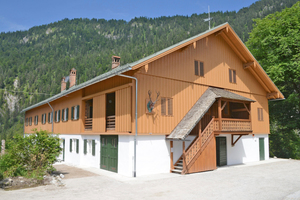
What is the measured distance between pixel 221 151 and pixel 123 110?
8.66 m

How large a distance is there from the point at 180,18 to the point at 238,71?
177m

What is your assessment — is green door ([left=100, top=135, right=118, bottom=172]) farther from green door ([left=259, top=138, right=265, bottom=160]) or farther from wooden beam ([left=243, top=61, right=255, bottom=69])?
green door ([left=259, top=138, right=265, bottom=160])

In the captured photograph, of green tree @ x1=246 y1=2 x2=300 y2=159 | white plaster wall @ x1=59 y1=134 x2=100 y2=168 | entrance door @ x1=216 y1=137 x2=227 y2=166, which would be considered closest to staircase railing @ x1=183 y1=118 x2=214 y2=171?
entrance door @ x1=216 y1=137 x2=227 y2=166

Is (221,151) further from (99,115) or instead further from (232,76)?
(99,115)

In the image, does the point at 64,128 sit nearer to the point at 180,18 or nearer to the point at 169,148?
the point at 169,148

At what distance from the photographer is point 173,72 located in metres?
16.5

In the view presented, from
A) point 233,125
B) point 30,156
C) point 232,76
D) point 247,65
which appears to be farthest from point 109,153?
point 247,65

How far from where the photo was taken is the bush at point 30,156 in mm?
13219

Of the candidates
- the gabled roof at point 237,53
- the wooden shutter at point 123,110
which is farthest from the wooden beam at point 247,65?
the wooden shutter at point 123,110

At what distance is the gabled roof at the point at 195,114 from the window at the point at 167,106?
1112 mm

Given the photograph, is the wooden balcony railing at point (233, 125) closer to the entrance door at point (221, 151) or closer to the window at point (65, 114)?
the entrance door at point (221, 151)

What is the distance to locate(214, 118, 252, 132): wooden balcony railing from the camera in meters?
16.4

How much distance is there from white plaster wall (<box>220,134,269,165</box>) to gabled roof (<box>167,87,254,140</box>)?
4123 mm

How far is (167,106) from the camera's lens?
52.0 feet
